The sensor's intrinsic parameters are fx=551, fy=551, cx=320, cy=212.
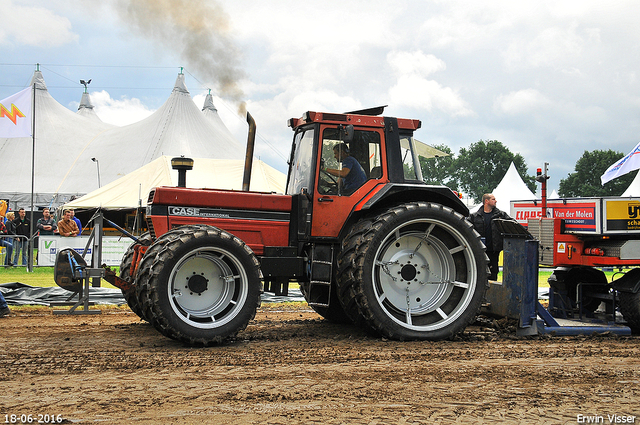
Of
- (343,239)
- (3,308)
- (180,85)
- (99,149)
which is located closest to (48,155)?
(99,149)

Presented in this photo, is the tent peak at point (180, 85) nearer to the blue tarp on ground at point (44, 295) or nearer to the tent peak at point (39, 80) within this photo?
the tent peak at point (39, 80)

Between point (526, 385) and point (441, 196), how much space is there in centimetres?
253

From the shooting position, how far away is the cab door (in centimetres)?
584

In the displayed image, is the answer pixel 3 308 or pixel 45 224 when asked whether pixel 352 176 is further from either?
pixel 45 224

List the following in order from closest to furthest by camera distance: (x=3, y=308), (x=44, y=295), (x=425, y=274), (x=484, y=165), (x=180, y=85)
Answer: (x=425, y=274) < (x=3, y=308) < (x=44, y=295) < (x=180, y=85) < (x=484, y=165)

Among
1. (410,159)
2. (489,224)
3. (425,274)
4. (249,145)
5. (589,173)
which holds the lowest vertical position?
(425,274)

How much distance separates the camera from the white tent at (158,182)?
19.8 meters

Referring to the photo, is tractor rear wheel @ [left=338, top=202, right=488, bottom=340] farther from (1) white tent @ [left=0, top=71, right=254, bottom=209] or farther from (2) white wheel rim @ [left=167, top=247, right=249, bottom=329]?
(1) white tent @ [left=0, top=71, right=254, bottom=209]

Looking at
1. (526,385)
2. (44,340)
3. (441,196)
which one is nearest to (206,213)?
(44,340)

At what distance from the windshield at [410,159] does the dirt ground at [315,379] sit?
6.06 ft

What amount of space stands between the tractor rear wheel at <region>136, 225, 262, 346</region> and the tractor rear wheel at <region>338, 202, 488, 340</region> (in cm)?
103

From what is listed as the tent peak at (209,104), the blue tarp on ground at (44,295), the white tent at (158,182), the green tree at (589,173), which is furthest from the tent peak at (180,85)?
the green tree at (589,173)

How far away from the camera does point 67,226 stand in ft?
43.5

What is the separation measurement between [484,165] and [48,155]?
4926cm
